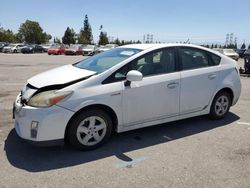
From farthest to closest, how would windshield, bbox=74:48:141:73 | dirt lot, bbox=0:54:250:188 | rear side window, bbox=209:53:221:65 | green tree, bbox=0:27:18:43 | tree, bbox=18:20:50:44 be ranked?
tree, bbox=18:20:50:44, green tree, bbox=0:27:18:43, rear side window, bbox=209:53:221:65, windshield, bbox=74:48:141:73, dirt lot, bbox=0:54:250:188

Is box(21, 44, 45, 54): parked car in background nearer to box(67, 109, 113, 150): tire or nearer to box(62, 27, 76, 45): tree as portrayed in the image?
box(62, 27, 76, 45): tree

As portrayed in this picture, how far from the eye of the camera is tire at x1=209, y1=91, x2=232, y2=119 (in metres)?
5.56

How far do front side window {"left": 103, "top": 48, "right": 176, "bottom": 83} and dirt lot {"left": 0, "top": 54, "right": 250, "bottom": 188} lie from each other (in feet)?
3.61

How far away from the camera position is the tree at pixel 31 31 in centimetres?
8319

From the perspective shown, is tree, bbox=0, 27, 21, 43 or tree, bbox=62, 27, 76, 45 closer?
tree, bbox=0, 27, 21, 43

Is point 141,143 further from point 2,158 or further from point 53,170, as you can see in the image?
point 2,158

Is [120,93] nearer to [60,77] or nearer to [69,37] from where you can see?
[60,77]

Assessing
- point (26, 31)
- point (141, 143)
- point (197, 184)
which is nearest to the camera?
point (197, 184)

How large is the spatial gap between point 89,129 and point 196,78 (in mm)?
2195

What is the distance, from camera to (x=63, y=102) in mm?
3824

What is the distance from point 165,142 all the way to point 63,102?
1827 mm

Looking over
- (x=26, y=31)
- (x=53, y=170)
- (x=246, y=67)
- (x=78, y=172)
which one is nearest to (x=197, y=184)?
(x=78, y=172)

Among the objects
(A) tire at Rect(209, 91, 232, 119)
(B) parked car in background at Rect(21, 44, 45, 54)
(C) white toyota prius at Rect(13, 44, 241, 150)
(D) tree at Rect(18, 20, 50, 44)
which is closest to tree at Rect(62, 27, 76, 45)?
(D) tree at Rect(18, 20, 50, 44)

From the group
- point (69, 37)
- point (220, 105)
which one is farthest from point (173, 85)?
point (69, 37)
